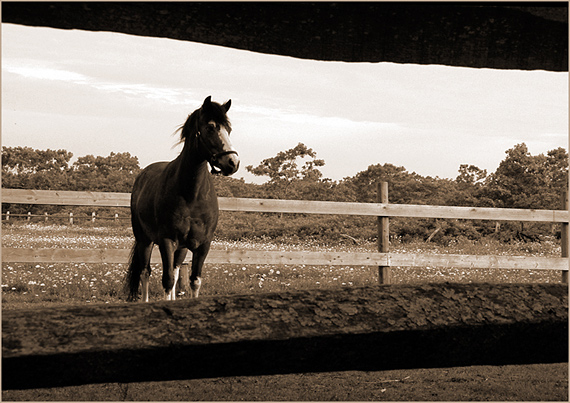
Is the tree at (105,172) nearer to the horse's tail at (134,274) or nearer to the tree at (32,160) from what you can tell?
the tree at (32,160)

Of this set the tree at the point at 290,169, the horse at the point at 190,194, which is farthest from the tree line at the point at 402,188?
the horse at the point at 190,194

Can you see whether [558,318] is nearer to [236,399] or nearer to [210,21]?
[210,21]

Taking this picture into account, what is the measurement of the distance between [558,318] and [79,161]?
4148cm

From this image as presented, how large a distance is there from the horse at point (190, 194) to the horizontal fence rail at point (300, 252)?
1.64m

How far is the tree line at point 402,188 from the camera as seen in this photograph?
57.9ft

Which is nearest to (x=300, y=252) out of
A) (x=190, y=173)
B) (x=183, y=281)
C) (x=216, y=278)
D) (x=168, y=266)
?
(x=183, y=281)

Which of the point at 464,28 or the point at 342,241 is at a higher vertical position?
the point at 464,28

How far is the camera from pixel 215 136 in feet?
13.9

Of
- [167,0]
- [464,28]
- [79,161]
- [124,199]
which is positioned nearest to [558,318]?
[464,28]

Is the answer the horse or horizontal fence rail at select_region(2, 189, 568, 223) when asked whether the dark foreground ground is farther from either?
horizontal fence rail at select_region(2, 189, 568, 223)

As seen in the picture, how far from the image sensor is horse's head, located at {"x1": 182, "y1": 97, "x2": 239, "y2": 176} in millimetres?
4133

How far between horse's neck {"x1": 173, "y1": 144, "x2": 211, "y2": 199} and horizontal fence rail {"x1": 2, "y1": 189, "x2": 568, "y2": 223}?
2304 mm

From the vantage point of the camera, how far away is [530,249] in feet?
50.7

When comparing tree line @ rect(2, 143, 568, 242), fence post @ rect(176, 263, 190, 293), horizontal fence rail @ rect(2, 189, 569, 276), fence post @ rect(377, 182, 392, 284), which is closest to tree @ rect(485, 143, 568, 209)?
tree line @ rect(2, 143, 568, 242)
